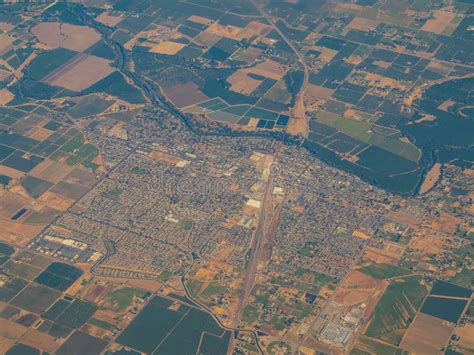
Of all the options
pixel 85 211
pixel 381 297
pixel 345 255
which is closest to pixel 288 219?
pixel 345 255

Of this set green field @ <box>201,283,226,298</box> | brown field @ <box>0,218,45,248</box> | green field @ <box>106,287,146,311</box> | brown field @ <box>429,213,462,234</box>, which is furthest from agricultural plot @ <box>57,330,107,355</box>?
brown field @ <box>429,213,462,234</box>

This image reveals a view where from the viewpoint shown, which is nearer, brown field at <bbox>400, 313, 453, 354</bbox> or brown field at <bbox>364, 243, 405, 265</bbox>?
brown field at <bbox>400, 313, 453, 354</bbox>

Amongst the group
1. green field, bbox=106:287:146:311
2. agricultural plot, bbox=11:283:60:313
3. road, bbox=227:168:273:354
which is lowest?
road, bbox=227:168:273:354

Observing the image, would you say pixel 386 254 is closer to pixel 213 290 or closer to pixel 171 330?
pixel 213 290

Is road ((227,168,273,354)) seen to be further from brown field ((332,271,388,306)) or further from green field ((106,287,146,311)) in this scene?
green field ((106,287,146,311))

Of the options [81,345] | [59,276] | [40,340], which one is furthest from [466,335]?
[59,276]

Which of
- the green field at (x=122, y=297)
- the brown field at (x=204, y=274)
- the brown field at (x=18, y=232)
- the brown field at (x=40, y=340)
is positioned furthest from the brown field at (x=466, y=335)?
the brown field at (x=18, y=232)

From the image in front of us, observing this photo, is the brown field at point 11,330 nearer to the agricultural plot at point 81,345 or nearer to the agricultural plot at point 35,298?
the agricultural plot at point 35,298
